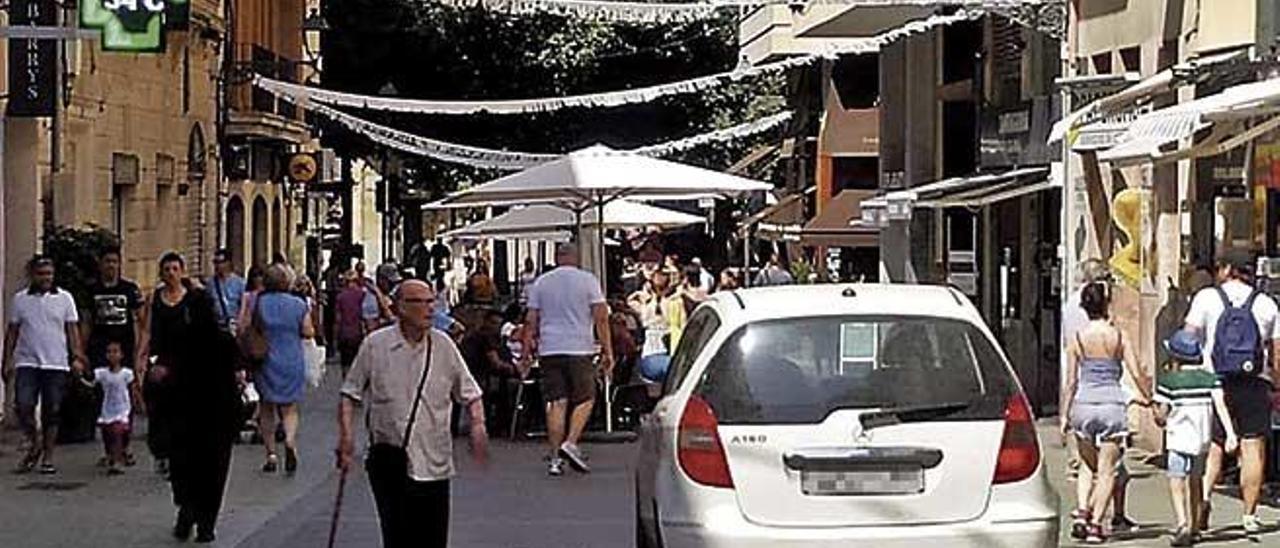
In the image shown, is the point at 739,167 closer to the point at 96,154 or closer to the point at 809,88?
the point at 809,88

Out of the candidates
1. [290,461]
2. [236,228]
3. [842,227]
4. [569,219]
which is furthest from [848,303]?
[236,228]

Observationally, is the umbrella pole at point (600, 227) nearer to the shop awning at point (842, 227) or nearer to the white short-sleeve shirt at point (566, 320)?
the white short-sleeve shirt at point (566, 320)

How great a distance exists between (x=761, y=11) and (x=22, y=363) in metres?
22.2

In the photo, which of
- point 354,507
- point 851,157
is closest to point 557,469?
point 354,507

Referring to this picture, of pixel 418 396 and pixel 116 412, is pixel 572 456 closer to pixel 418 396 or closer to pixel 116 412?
pixel 116 412

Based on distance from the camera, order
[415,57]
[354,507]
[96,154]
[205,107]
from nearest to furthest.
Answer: [354,507] → [96,154] → [205,107] → [415,57]

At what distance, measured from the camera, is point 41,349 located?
56.6ft

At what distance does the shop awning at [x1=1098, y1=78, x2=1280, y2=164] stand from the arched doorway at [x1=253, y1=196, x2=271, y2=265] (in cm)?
2351

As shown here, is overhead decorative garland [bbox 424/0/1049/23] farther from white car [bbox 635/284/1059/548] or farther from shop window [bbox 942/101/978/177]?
white car [bbox 635/284/1059/548]

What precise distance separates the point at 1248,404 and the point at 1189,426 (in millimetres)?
1043

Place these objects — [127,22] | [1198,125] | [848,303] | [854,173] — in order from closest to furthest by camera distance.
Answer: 1. [848,303]
2. [1198,125]
3. [127,22]
4. [854,173]

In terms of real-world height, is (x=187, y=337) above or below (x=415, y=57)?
below

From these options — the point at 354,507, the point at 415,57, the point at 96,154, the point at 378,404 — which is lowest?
the point at 354,507

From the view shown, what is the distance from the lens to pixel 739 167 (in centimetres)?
4797
